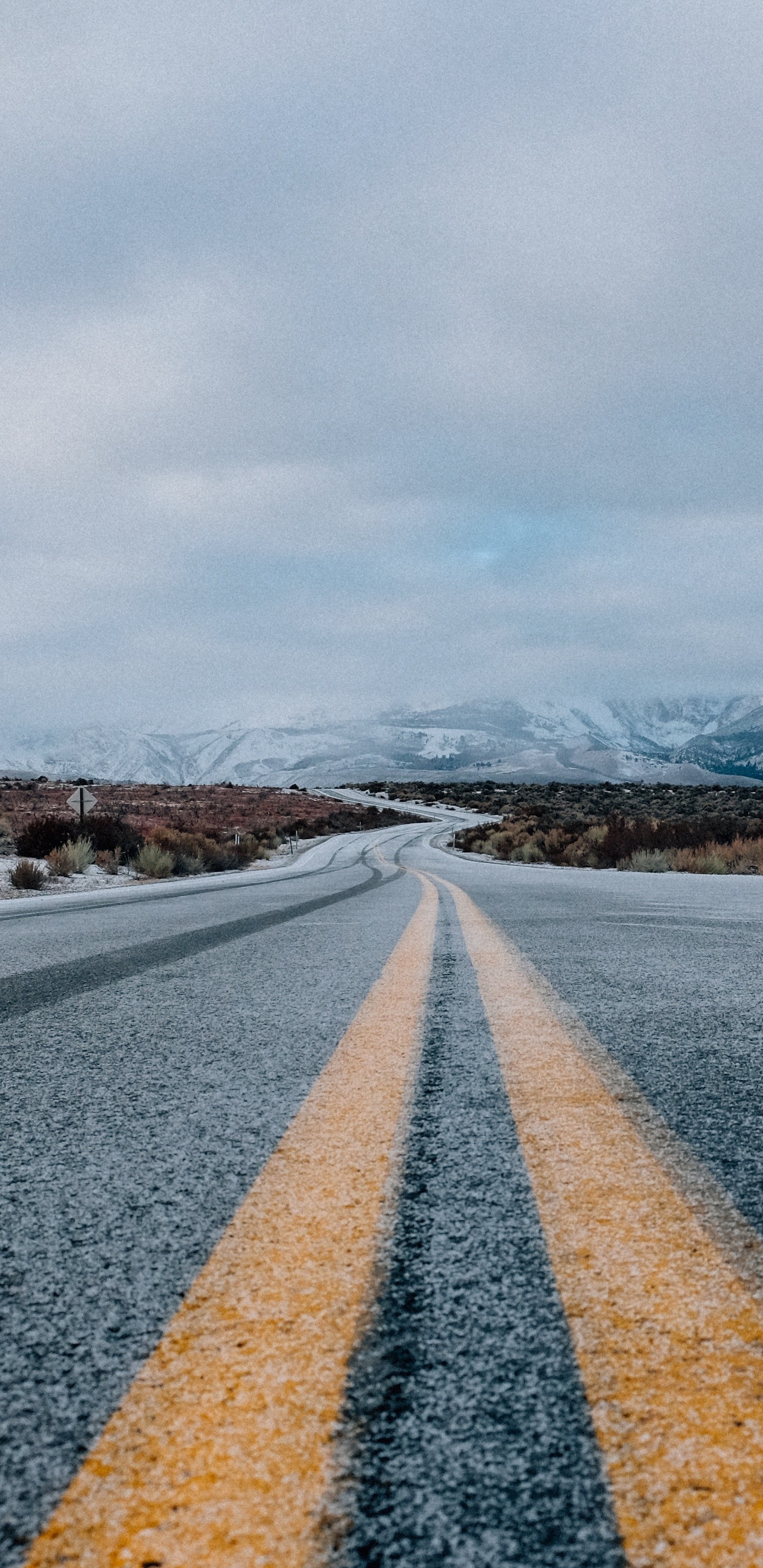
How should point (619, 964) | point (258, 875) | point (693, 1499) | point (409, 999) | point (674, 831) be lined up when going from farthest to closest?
point (674, 831)
point (258, 875)
point (619, 964)
point (409, 999)
point (693, 1499)

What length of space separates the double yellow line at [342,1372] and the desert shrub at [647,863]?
14.3 meters

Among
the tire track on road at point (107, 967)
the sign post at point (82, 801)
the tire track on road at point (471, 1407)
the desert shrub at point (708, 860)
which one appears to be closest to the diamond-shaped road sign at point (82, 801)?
the sign post at point (82, 801)

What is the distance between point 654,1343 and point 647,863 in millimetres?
15024

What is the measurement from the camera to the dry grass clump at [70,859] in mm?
14477

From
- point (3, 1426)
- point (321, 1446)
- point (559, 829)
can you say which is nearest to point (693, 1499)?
point (321, 1446)

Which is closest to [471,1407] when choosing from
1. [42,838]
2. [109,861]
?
[109,861]

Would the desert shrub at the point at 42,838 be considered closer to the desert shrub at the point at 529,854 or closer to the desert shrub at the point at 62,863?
the desert shrub at the point at 62,863

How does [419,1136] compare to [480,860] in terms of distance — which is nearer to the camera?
[419,1136]

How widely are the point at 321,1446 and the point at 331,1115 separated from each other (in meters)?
0.90

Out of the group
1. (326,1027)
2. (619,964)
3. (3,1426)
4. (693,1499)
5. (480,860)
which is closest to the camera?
(693,1499)

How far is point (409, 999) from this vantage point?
2719mm

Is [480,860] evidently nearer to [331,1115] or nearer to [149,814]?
[149,814]

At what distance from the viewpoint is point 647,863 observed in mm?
15133

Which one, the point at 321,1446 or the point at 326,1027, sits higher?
the point at 321,1446
